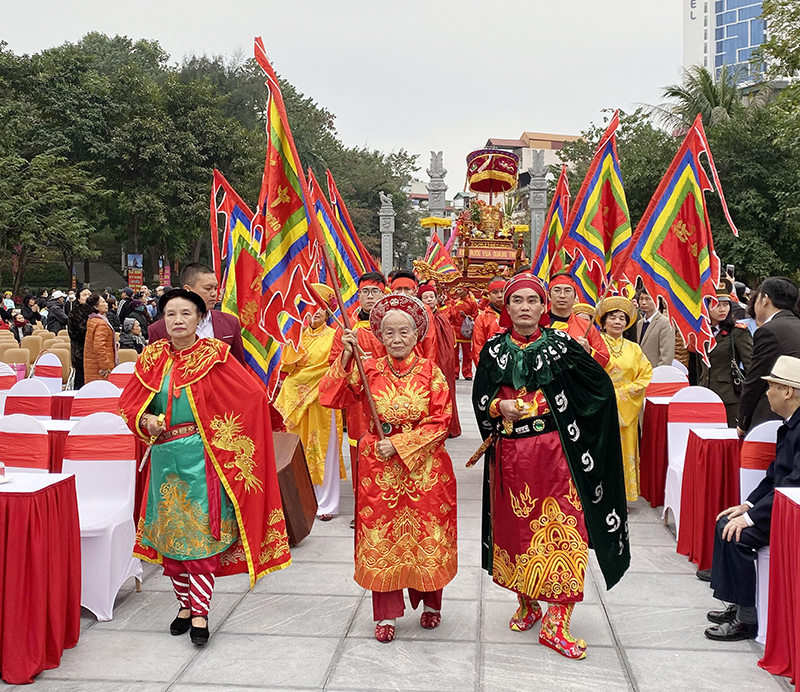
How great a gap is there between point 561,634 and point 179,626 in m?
1.89

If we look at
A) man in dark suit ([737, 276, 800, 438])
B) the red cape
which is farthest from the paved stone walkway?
man in dark suit ([737, 276, 800, 438])

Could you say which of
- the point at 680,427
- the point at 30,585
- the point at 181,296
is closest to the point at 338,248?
the point at 680,427

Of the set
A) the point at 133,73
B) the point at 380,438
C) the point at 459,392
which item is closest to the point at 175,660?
the point at 380,438

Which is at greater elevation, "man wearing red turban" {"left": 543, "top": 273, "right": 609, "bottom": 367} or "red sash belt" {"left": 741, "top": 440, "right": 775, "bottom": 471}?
"man wearing red turban" {"left": 543, "top": 273, "right": 609, "bottom": 367}

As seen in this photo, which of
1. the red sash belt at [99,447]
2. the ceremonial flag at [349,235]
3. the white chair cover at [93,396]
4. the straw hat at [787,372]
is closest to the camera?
the straw hat at [787,372]

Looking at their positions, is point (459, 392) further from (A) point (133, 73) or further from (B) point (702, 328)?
(A) point (133, 73)

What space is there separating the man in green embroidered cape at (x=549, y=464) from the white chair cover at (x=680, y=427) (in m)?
1.92

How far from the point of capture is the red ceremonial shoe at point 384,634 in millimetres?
3721

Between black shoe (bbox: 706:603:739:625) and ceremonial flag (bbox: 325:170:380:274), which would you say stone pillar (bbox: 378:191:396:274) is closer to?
ceremonial flag (bbox: 325:170:380:274)

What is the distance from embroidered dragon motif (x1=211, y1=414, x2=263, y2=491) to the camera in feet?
12.2

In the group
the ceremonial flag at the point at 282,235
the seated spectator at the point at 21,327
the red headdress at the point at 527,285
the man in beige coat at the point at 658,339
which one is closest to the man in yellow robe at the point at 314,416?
the ceremonial flag at the point at 282,235

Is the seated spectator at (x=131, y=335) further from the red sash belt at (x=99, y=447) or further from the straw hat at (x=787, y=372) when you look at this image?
the straw hat at (x=787, y=372)

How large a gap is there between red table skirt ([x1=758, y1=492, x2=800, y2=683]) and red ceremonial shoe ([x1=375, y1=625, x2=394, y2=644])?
65.9 inches

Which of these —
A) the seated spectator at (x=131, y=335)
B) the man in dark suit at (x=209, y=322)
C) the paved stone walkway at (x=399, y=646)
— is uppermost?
the man in dark suit at (x=209, y=322)
